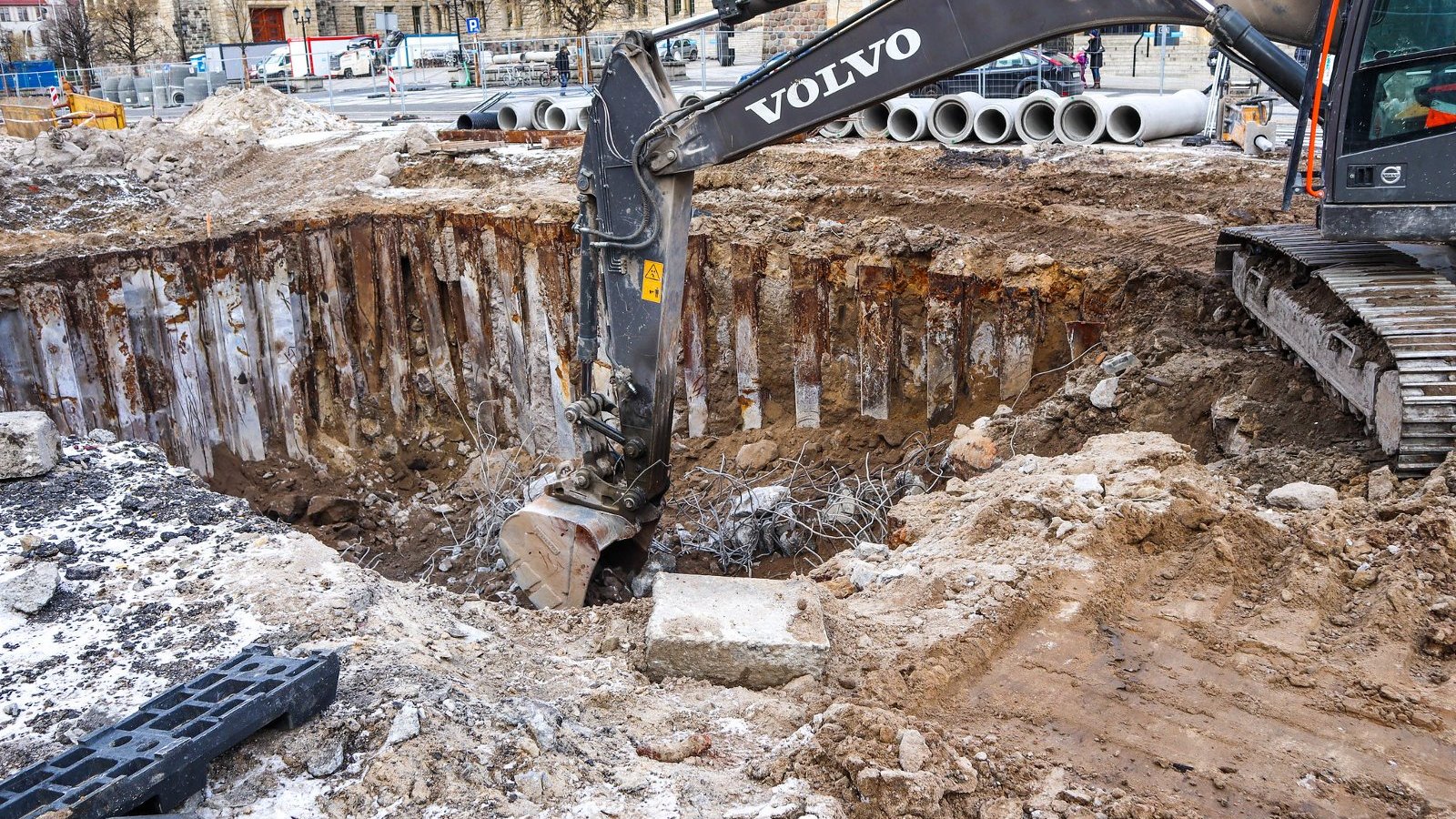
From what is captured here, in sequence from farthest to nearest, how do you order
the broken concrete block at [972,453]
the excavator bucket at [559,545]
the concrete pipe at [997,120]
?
the concrete pipe at [997,120], the broken concrete block at [972,453], the excavator bucket at [559,545]

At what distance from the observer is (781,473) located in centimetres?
881

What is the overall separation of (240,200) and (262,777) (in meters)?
11.0

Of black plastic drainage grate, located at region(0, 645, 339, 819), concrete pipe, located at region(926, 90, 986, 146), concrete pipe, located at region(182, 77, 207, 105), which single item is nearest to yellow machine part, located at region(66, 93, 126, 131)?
concrete pipe, located at region(182, 77, 207, 105)

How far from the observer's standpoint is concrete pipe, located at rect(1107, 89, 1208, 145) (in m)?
12.6

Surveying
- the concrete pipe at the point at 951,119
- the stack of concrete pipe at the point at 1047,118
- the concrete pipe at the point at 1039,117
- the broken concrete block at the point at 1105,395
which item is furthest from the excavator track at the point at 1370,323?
the concrete pipe at the point at 951,119

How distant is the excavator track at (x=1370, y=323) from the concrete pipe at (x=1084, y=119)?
5722mm

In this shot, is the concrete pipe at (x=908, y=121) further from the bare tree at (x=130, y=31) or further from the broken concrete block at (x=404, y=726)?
the bare tree at (x=130, y=31)

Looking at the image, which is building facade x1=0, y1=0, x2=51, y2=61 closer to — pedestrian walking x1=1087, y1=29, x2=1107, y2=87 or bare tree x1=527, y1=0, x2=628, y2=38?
bare tree x1=527, y1=0, x2=628, y2=38

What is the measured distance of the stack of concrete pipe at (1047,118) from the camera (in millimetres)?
12680

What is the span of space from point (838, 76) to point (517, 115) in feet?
39.3

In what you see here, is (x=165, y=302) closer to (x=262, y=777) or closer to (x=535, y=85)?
(x=262, y=777)

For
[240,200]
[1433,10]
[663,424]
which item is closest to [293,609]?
[663,424]

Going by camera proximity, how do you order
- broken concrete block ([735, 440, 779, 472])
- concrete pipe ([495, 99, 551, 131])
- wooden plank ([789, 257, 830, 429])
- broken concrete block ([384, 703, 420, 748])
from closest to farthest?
1. broken concrete block ([384, 703, 420, 748])
2. broken concrete block ([735, 440, 779, 472])
3. wooden plank ([789, 257, 830, 429])
4. concrete pipe ([495, 99, 551, 131])

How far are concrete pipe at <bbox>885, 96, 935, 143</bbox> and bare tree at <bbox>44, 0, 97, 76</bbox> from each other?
102 ft
